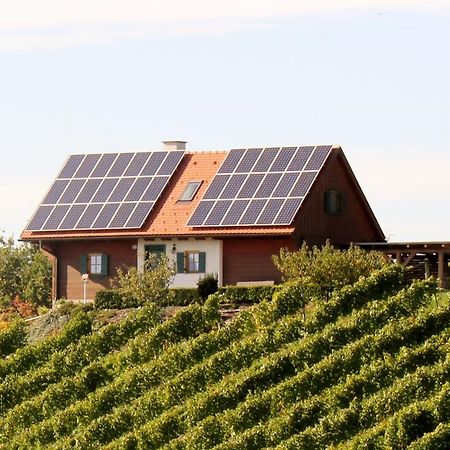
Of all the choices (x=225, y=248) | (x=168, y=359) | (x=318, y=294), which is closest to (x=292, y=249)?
(x=225, y=248)

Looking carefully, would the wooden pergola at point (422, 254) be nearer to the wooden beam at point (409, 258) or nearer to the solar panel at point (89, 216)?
the wooden beam at point (409, 258)

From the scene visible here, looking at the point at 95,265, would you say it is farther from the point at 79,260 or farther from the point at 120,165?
the point at 120,165

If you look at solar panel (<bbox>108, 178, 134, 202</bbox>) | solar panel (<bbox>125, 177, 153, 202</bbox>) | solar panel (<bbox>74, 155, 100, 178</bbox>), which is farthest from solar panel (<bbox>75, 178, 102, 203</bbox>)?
solar panel (<bbox>125, 177, 153, 202</bbox>)

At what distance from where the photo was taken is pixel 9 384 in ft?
176

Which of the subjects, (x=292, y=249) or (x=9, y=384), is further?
(x=292, y=249)

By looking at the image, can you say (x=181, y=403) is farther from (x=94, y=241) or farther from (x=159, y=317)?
(x=94, y=241)

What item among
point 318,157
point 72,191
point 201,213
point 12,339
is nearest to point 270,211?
point 201,213

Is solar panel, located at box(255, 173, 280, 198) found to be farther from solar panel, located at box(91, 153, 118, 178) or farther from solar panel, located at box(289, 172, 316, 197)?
solar panel, located at box(91, 153, 118, 178)

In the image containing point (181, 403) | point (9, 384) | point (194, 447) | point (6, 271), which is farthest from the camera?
point (6, 271)

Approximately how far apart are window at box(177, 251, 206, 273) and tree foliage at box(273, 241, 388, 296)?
17.5ft

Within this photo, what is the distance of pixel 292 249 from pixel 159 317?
791 centimetres

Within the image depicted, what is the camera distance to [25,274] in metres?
74.0

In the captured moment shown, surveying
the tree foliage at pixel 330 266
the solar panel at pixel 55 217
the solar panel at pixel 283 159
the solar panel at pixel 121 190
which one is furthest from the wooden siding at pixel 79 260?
the tree foliage at pixel 330 266

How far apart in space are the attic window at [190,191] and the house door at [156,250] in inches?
75.1
